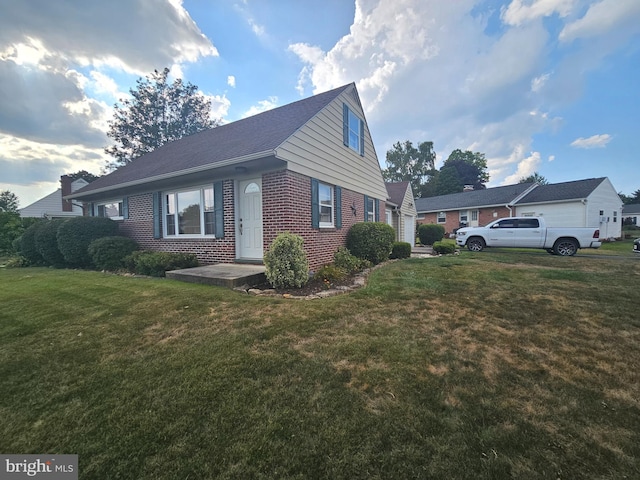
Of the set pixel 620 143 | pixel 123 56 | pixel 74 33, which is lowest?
pixel 620 143

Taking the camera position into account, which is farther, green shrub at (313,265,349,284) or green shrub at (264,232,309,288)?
green shrub at (313,265,349,284)

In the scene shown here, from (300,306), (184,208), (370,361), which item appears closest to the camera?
(370,361)

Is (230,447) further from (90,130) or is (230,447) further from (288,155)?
(90,130)

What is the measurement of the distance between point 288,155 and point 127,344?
4.83 metres

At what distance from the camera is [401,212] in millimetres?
16281

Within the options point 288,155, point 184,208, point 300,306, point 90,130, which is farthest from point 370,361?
point 90,130

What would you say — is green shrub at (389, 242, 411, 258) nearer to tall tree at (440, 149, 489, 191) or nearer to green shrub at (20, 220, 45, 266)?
green shrub at (20, 220, 45, 266)

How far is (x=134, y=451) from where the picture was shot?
1.58m

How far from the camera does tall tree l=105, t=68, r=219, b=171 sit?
80.0 ft

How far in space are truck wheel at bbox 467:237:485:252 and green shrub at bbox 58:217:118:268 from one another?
52.3ft

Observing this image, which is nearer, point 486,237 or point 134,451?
point 134,451

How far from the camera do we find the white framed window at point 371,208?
11.5 metres

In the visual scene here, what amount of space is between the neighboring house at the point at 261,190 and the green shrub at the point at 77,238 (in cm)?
→ 102

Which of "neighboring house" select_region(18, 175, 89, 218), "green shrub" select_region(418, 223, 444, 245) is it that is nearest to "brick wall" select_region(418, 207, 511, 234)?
"green shrub" select_region(418, 223, 444, 245)
